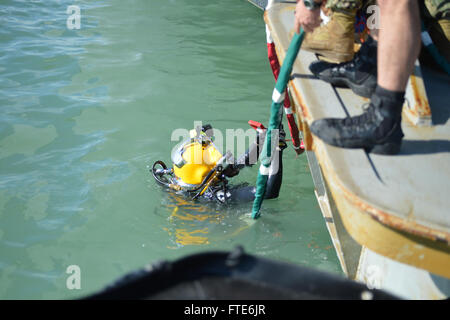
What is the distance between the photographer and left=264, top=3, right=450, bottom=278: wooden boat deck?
1856 millimetres

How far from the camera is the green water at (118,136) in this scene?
4.27 meters

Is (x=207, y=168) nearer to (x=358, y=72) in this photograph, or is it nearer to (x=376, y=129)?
(x=358, y=72)

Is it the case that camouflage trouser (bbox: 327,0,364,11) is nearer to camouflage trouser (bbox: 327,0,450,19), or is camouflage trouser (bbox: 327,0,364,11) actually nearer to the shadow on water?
camouflage trouser (bbox: 327,0,450,19)

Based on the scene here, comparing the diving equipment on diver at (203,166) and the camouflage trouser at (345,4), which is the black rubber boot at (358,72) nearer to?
the camouflage trouser at (345,4)

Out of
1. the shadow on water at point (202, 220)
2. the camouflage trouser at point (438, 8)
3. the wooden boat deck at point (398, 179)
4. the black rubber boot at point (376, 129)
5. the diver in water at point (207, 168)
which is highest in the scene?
the camouflage trouser at point (438, 8)

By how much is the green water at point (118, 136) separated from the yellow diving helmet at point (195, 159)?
0.31 metres

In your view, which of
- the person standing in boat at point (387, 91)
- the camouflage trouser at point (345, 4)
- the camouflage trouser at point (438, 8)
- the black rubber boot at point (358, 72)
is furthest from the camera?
the camouflage trouser at point (438, 8)

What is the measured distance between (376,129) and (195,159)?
226 cm

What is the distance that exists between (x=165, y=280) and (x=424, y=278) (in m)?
1.81

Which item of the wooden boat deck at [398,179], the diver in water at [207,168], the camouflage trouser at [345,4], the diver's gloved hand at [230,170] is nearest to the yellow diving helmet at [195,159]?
the diver in water at [207,168]

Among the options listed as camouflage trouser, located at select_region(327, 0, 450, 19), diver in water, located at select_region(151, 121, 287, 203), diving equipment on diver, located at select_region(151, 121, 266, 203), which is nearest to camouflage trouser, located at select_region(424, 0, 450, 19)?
camouflage trouser, located at select_region(327, 0, 450, 19)

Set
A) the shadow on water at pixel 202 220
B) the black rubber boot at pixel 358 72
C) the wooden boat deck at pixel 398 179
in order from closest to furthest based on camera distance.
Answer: the wooden boat deck at pixel 398 179 < the black rubber boot at pixel 358 72 < the shadow on water at pixel 202 220

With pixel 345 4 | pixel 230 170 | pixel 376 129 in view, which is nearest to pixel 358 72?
pixel 345 4
